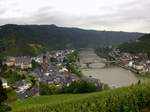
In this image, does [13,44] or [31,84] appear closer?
[31,84]

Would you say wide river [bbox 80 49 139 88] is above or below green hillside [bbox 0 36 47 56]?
below

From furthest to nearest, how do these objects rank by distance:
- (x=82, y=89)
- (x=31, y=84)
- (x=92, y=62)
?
(x=92, y=62) < (x=31, y=84) < (x=82, y=89)

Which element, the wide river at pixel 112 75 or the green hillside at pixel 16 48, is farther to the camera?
the green hillside at pixel 16 48

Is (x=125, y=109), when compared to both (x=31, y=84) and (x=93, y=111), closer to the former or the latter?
(x=93, y=111)

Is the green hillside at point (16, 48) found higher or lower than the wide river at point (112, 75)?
higher

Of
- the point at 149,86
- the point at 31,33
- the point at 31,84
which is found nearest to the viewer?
the point at 149,86

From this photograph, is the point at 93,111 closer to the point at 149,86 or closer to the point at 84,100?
the point at 84,100

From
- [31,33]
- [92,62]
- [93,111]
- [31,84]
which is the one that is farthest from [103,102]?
[31,33]

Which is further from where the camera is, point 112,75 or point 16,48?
point 16,48

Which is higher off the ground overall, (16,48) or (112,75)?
(16,48)

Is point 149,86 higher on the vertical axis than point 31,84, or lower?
higher

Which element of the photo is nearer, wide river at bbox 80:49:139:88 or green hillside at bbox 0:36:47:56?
wide river at bbox 80:49:139:88
